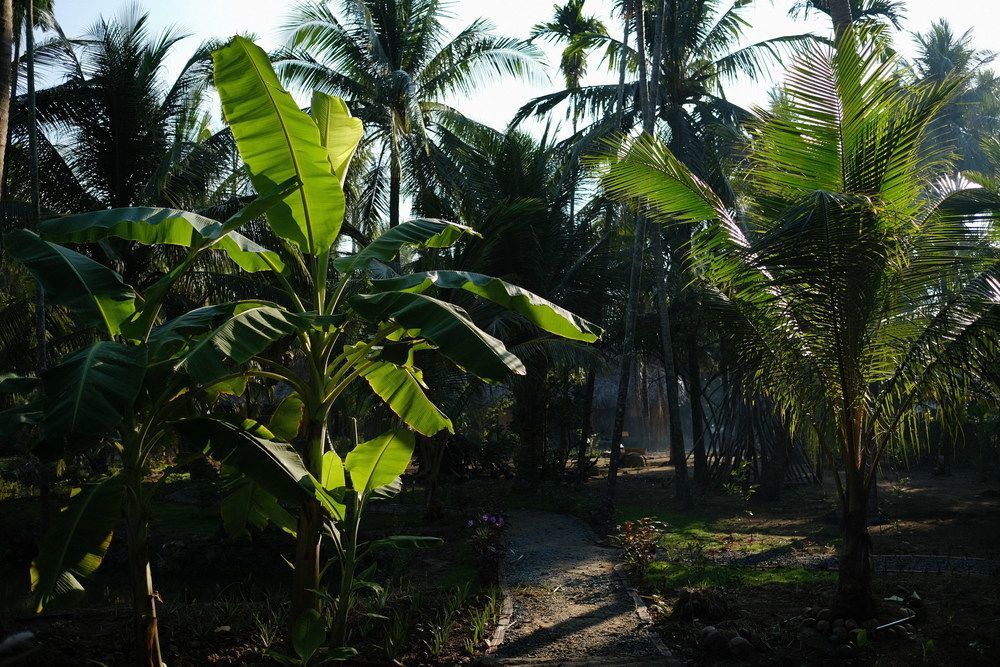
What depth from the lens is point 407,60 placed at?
17109 mm

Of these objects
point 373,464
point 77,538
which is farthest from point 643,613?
point 77,538

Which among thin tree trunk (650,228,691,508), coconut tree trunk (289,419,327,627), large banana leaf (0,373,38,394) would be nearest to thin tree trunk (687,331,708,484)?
thin tree trunk (650,228,691,508)

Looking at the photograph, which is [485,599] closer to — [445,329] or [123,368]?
[445,329]

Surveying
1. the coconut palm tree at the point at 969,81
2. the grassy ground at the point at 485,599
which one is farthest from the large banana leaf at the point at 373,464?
the coconut palm tree at the point at 969,81

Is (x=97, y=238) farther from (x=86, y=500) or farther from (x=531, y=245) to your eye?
(x=531, y=245)

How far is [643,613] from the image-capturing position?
7.18 metres

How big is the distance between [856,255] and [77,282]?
593cm

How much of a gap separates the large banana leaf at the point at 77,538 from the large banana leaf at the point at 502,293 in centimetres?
234

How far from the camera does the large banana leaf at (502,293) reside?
5.45 m

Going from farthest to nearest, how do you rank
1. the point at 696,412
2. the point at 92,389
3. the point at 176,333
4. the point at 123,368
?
the point at 696,412 < the point at 176,333 < the point at 123,368 < the point at 92,389

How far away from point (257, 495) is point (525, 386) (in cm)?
1040

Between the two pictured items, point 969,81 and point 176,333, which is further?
point 969,81

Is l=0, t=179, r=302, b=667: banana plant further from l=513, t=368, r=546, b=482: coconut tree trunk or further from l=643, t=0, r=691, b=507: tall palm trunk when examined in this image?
l=513, t=368, r=546, b=482: coconut tree trunk

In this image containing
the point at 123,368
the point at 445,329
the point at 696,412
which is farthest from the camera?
the point at 696,412
